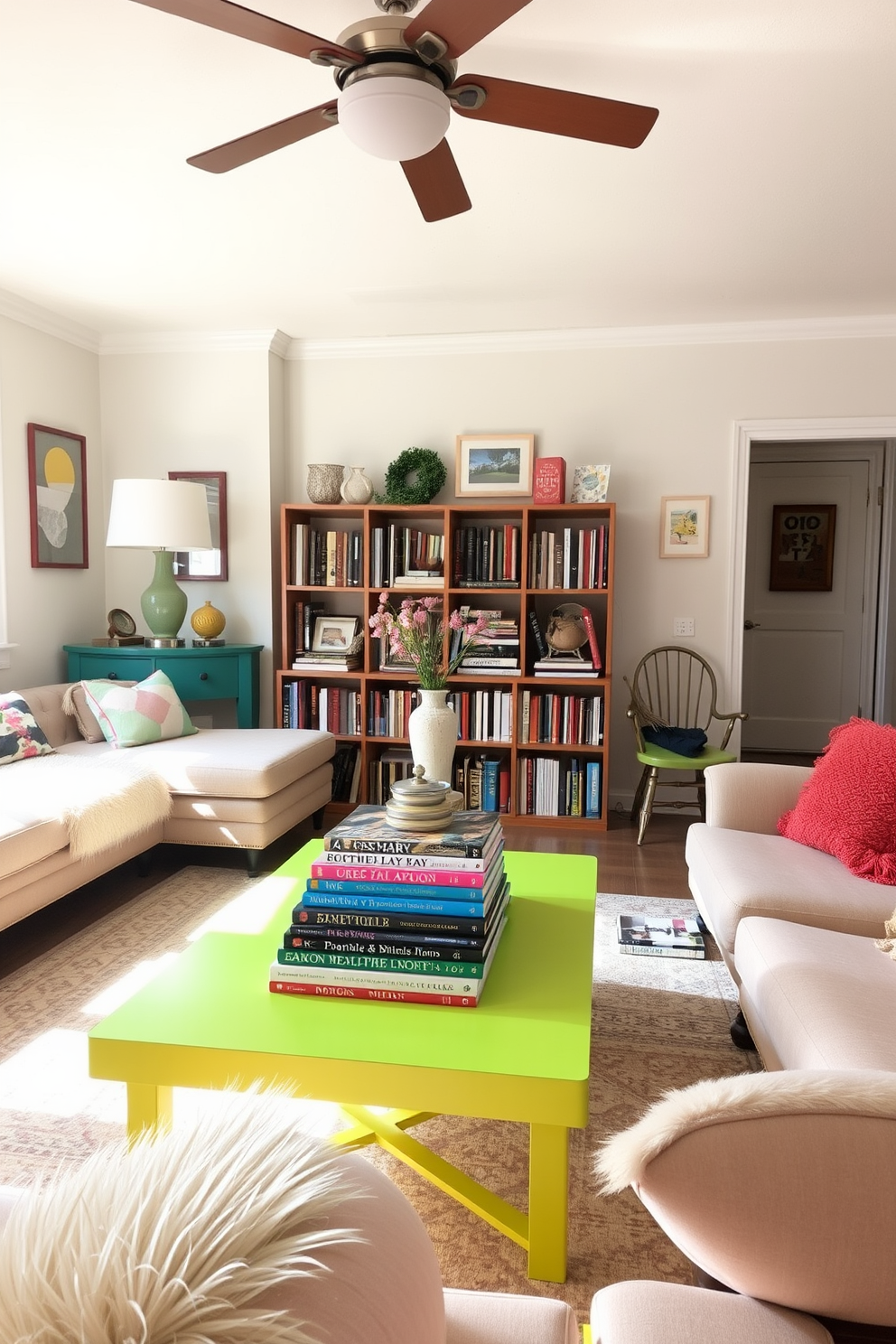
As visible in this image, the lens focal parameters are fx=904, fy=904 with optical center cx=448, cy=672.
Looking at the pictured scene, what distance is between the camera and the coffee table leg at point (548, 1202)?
142cm

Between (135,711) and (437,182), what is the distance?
247 centimetres

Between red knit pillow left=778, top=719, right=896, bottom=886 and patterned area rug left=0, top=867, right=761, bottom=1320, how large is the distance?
526 mm

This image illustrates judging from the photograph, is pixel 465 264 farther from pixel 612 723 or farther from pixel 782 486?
pixel 782 486

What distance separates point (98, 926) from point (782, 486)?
5481 mm

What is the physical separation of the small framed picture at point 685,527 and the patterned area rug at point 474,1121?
2.16 metres

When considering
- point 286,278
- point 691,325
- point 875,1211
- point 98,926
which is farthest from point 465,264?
point 875,1211

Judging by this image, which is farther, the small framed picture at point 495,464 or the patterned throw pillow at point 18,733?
the small framed picture at point 495,464

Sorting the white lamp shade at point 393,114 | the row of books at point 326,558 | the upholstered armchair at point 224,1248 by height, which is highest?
the white lamp shade at point 393,114

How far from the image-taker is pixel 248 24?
1.78m

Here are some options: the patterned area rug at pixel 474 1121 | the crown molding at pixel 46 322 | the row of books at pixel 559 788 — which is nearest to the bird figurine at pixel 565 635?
the row of books at pixel 559 788

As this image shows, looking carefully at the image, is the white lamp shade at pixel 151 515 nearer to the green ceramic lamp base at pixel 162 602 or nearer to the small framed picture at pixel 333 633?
the green ceramic lamp base at pixel 162 602

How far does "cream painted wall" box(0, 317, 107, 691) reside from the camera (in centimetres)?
426

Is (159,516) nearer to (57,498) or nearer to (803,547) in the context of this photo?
(57,498)

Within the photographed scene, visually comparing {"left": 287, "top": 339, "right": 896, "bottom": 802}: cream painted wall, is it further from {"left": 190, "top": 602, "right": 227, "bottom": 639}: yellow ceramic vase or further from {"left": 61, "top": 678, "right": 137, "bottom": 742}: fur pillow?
{"left": 61, "top": 678, "right": 137, "bottom": 742}: fur pillow
